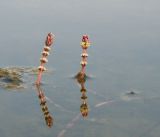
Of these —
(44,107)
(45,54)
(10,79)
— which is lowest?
(44,107)

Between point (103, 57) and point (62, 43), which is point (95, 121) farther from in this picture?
point (62, 43)

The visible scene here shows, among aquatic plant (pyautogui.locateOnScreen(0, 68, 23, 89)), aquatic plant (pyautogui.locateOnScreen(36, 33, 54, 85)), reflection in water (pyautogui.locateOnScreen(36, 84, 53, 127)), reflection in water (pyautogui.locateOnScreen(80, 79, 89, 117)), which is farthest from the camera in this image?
aquatic plant (pyautogui.locateOnScreen(0, 68, 23, 89))

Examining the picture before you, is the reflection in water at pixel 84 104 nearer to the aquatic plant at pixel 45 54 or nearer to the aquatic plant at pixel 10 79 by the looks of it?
the aquatic plant at pixel 45 54

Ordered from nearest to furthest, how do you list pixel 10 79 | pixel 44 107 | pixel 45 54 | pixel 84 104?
pixel 44 107, pixel 84 104, pixel 45 54, pixel 10 79

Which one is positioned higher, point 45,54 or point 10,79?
point 45,54

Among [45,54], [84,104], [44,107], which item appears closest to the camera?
[44,107]

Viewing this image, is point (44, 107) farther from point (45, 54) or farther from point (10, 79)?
point (10, 79)

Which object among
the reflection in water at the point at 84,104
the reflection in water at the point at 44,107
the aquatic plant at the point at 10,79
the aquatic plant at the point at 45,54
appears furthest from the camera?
the aquatic plant at the point at 10,79

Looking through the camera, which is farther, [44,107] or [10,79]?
[10,79]

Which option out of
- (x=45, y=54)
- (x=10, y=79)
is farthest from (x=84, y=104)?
(x=10, y=79)

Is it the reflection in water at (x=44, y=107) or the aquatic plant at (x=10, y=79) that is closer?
the reflection in water at (x=44, y=107)

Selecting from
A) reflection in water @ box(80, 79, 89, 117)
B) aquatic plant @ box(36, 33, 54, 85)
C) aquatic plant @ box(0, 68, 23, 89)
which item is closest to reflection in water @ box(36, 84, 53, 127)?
aquatic plant @ box(36, 33, 54, 85)

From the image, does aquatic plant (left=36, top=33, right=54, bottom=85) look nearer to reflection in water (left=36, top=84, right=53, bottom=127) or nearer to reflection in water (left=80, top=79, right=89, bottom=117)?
reflection in water (left=36, top=84, right=53, bottom=127)

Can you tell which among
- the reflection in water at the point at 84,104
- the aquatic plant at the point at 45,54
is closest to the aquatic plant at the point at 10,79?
the aquatic plant at the point at 45,54
